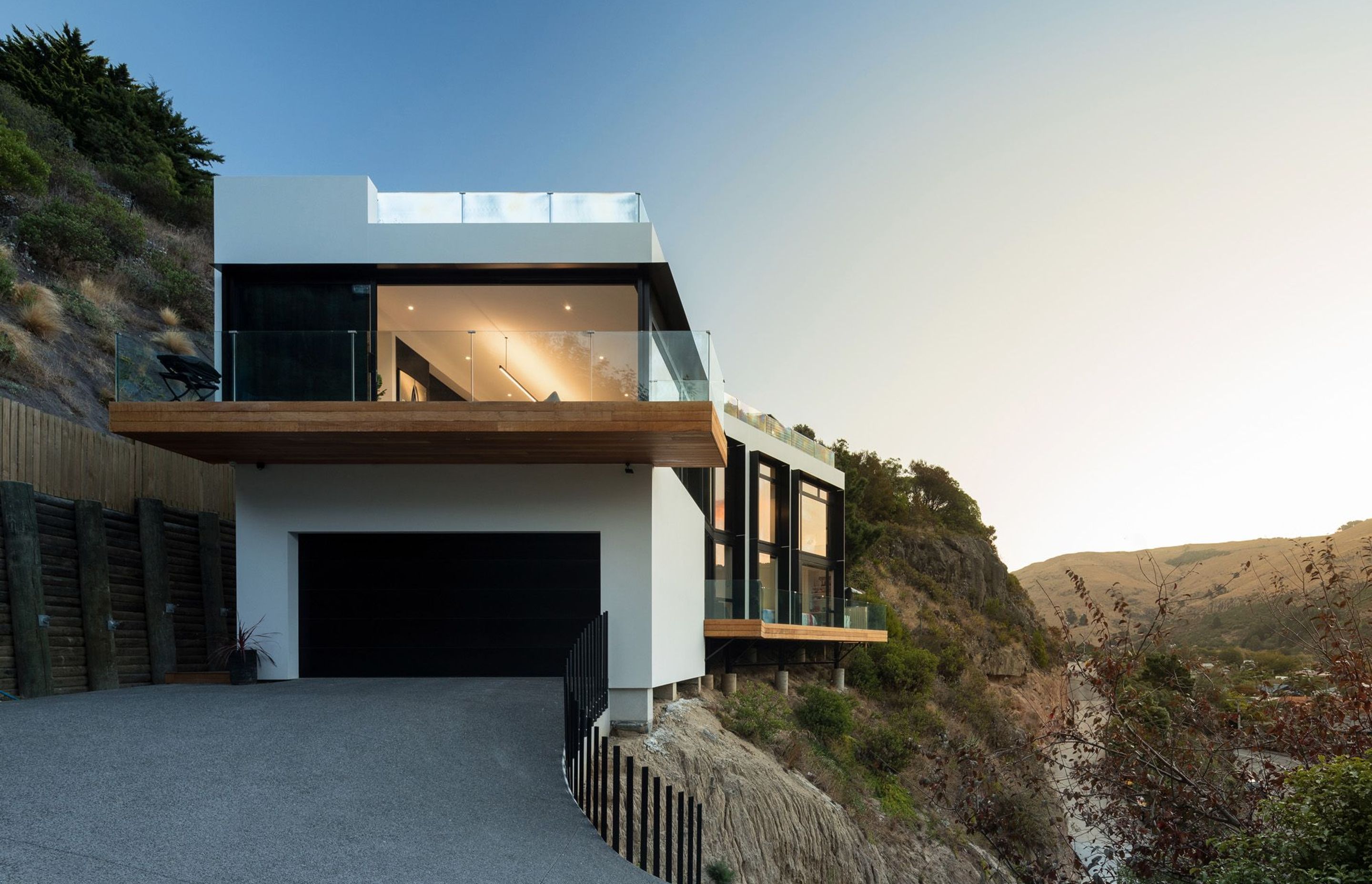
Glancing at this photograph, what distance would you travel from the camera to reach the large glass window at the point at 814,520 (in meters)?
26.2

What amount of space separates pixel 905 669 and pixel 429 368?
74.4 ft

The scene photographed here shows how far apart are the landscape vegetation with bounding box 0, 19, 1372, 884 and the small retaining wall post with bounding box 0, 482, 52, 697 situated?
6.72m

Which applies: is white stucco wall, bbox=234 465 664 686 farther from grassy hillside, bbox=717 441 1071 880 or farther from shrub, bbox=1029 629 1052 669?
shrub, bbox=1029 629 1052 669

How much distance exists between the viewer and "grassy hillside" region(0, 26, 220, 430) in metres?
18.7

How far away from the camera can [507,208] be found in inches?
513

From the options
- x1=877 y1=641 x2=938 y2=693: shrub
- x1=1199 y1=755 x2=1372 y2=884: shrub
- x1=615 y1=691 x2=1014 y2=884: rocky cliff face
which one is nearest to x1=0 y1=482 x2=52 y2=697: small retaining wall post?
x1=615 y1=691 x2=1014 y2=884: rocky cliff face

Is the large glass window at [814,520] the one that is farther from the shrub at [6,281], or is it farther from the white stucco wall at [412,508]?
the shrub at [6,281]

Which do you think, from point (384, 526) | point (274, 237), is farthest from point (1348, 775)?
point (274, 237)

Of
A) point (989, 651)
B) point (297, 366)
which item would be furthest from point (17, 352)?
point (989, 651)

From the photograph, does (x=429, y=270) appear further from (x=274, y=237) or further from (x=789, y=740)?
(x=789, y=740)

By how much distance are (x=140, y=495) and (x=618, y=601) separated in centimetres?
792

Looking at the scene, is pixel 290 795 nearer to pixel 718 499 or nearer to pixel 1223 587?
pixel 1223 587

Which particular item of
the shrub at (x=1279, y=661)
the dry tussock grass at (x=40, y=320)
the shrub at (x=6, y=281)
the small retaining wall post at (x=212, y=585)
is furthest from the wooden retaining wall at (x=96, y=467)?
the shrub at (x=1279, y=661)

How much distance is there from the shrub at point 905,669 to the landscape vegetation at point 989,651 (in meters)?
0.09
